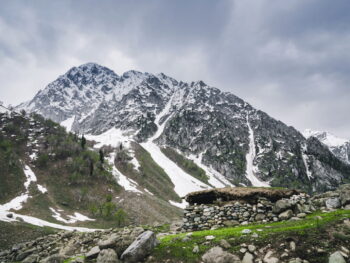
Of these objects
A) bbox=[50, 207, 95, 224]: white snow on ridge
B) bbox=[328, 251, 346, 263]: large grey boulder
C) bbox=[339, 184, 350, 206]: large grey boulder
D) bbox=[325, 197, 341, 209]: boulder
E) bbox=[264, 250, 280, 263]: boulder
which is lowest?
bbox=[50, 207, 95, 224]: white snow on ridge

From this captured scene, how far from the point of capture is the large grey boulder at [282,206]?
1477cm

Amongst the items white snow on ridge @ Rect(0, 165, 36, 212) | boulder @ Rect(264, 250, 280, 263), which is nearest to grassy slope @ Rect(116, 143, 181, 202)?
white snow on ridge @ Rect(0, 165, 36, 212)

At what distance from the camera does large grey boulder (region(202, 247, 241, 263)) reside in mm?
9570

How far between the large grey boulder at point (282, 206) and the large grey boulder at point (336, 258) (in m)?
6.67

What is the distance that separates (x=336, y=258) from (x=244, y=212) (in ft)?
26.1

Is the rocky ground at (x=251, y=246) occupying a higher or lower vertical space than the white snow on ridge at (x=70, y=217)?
higher

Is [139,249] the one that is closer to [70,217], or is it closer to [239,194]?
[239,194]

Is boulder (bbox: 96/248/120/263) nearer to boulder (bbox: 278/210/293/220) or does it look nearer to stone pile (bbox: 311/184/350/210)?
boulder (bbox: 278/210/293/220)

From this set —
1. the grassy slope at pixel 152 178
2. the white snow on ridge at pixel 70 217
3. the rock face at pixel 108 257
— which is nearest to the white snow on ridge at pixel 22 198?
the white snow on ridge at pixel 70 217

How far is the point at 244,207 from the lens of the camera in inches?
632

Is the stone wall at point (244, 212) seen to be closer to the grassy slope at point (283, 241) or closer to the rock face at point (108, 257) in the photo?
the grassy slope at point (283, 241)

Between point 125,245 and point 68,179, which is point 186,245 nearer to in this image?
point 125,245

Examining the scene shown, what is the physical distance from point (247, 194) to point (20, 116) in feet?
618

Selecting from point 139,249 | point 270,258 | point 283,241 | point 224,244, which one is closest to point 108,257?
point 139,249
